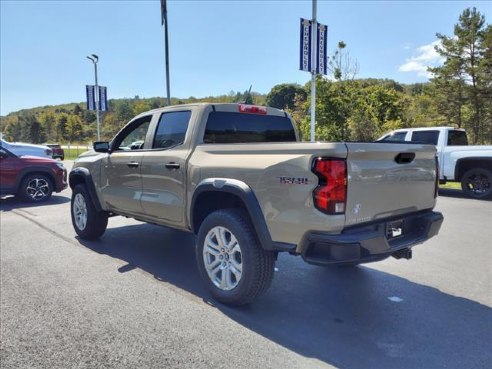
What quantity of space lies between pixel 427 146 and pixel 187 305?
2.71 metres

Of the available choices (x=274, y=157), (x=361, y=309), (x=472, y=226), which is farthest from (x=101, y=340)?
(x=472, y=226)

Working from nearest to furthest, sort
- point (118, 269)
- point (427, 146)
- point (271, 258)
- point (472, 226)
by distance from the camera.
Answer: point (271, 258)
point (427, 146)
point (118, 269)
point (472, 226)

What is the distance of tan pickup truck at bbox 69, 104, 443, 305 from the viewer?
→ 3104 mm

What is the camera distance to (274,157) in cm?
342

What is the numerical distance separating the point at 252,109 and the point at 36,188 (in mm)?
7912

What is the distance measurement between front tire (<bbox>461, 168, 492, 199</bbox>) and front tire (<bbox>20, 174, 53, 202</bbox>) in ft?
36.1

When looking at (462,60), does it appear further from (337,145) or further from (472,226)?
(337,145)

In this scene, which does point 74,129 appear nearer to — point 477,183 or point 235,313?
point 477,183

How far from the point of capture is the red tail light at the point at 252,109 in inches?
188

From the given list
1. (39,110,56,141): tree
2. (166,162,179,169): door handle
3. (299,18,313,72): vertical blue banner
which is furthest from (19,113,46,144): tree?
(166,162,179,169): door handle

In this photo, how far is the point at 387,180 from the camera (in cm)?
342

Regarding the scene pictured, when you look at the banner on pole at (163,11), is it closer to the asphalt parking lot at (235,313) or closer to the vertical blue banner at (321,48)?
the vertical blue banner at (321,48)

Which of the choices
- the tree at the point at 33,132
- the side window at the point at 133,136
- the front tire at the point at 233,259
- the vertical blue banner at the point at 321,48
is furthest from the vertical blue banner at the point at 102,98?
the tree at the point at 33,132

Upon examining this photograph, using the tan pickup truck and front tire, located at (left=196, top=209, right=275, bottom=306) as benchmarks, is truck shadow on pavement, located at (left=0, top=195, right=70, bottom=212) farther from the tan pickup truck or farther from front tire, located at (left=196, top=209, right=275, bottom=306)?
front tire, located at (left=196, top=209, right=275, bottom=306)
